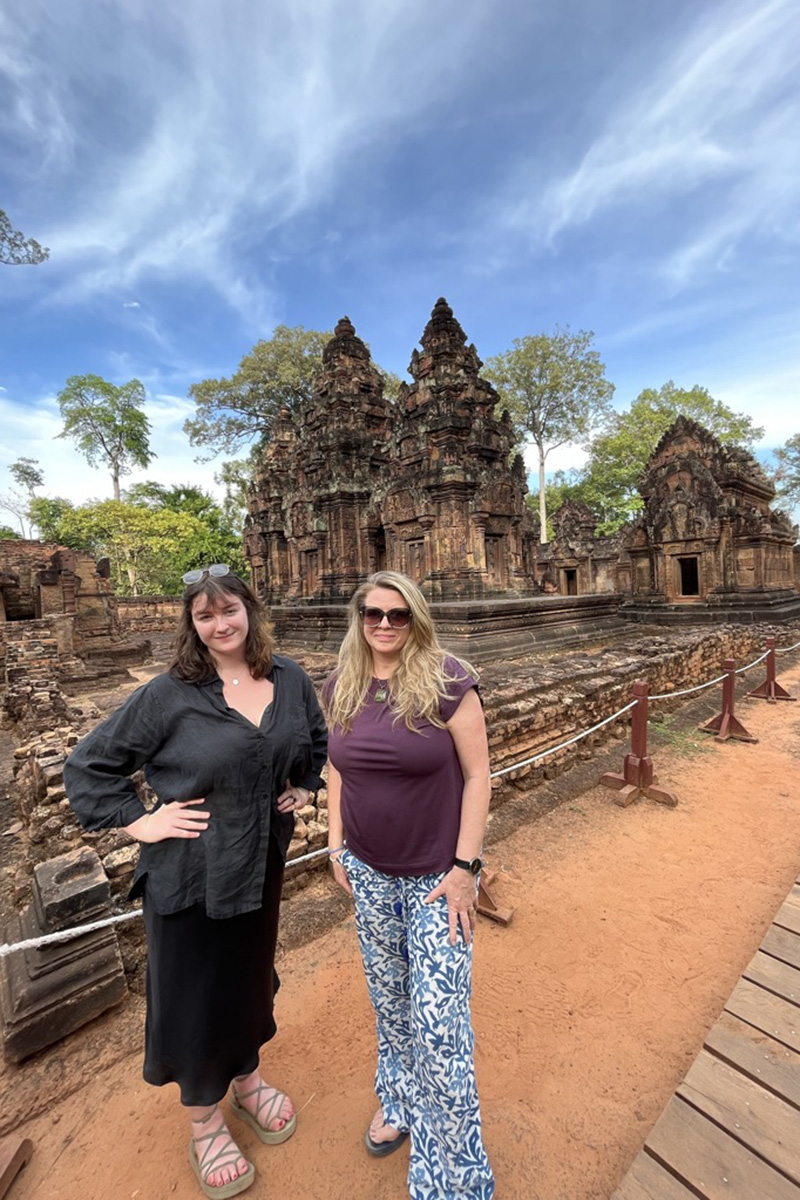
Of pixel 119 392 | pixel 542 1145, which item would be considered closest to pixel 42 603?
pixel 542 1145

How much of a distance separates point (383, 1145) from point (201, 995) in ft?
2.95

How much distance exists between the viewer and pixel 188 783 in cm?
152

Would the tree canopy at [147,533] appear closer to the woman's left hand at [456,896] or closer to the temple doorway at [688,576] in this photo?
the temple doorway at [688,576]

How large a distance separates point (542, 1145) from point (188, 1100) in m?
1.28

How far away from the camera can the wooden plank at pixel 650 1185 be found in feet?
4.65

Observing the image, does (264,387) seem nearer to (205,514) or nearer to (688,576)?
(205,514)

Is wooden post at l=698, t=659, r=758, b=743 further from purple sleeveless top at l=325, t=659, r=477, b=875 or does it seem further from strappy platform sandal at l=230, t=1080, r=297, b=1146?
strappy platform sandal at l=230, t=1080, r=297, b=1146

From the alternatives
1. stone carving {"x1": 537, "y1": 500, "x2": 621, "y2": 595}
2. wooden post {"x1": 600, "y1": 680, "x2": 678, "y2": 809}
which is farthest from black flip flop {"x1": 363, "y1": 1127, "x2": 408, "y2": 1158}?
stone carving {"x1": 537, "y1": 500, "x2": 621, "y2": 595}

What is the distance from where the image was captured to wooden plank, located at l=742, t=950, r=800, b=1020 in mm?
2043

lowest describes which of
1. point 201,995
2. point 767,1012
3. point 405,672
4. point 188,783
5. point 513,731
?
point 767,1012

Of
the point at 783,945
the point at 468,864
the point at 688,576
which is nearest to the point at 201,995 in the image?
the point at 468,864

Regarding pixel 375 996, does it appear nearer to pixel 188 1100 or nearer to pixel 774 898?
pixel 188 1100

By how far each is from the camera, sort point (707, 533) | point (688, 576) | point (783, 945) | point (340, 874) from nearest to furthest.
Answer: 1. point (340, 874)
2. point (783, 945)
3. point (707, 533)
4. point (688, 576)

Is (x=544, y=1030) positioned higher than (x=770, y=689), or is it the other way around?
(x=770, y=689)
